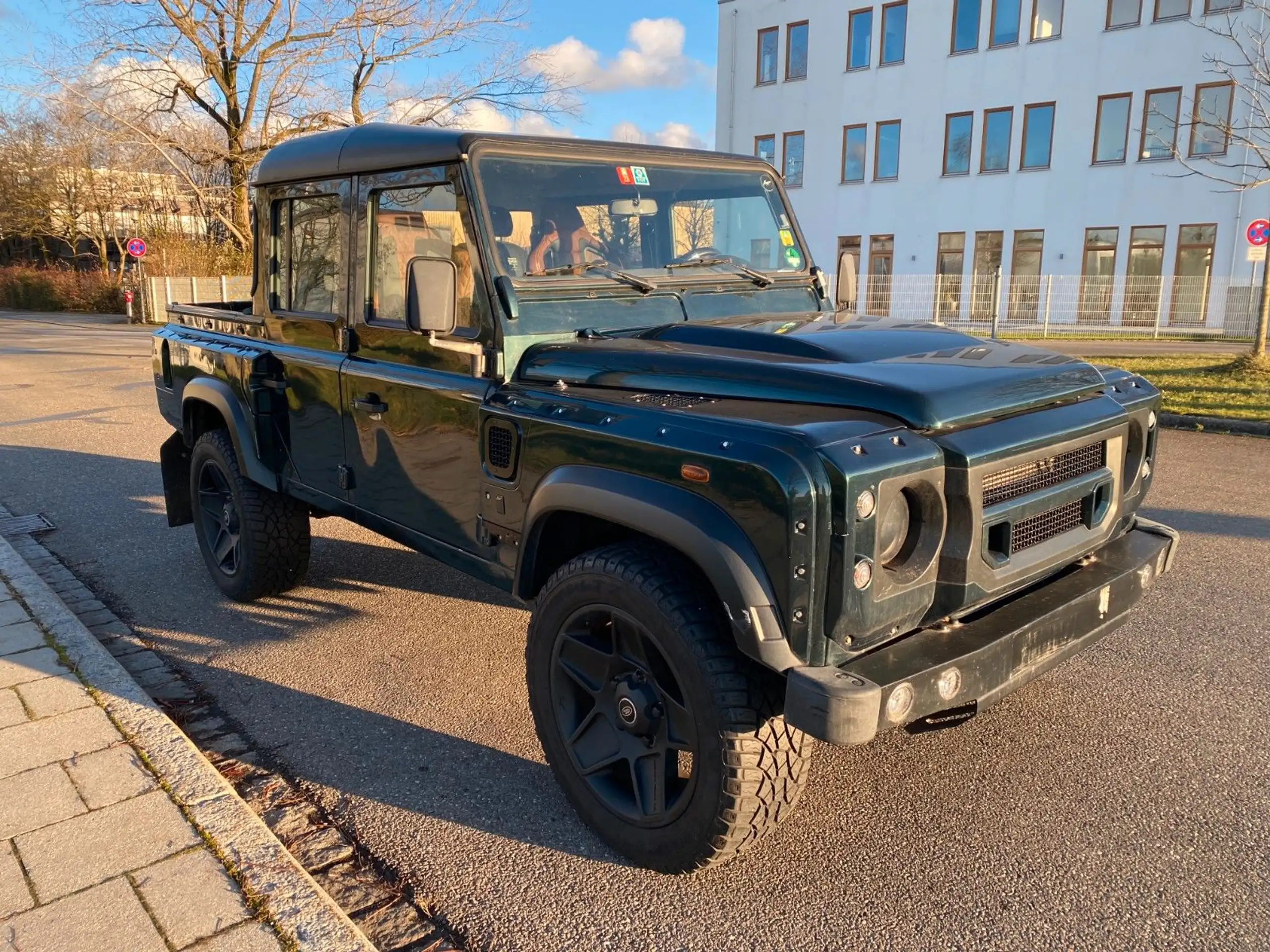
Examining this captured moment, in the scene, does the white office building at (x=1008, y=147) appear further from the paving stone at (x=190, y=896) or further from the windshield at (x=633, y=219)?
the paving stone at (x=190, y=896)

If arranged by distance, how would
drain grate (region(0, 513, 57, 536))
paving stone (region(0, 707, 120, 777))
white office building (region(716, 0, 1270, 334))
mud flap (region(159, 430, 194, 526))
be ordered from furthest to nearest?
1. white office building (region(716, 0, 1270, 334))
2. drain grate (region(0, 513, 57, 536))
3. mud flap (region(159, 430, 194, 526))
4. paving stone (region(0, 707, 120, 777))

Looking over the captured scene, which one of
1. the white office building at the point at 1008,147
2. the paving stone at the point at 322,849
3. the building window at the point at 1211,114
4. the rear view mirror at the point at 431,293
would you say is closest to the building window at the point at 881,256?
the white office building at the point at 1008,147

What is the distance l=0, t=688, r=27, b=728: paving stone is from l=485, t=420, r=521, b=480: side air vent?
6.57 feet

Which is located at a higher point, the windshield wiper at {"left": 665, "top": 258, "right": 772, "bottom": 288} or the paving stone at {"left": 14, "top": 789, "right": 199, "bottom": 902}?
the windshield wiper at {"left": 665, "top": 258, "right": 772, "bottom": 288}

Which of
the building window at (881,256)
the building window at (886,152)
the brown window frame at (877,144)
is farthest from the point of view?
the building window at (881,256)

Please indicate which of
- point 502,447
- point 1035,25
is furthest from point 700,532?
point 1035,25

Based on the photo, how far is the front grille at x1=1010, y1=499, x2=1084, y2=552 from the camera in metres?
2.60

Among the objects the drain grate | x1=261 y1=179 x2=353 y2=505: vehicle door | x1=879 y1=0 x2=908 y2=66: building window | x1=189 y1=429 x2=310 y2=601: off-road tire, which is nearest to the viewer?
x1=261 y1=179 x2=353 y2=505: vehicle door

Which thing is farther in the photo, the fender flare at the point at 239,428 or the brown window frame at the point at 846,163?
the brown window frame at the point at 846,163

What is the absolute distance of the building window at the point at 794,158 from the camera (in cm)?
2961

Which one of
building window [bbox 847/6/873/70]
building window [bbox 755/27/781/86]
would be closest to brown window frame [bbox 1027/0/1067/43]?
building window [bbox 847/6/873/70]

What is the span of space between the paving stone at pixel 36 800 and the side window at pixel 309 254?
2.00 m

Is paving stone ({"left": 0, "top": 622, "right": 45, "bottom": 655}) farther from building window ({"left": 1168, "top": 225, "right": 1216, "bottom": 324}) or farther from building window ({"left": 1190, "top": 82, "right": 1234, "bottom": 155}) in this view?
building window ({"left": 1190, "top": 82, "right": 1234, "bottom": 155})

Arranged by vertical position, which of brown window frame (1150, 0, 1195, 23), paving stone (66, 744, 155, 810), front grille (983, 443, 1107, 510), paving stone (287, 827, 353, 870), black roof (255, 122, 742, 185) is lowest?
paving stone (287, 827, 353, 870)
